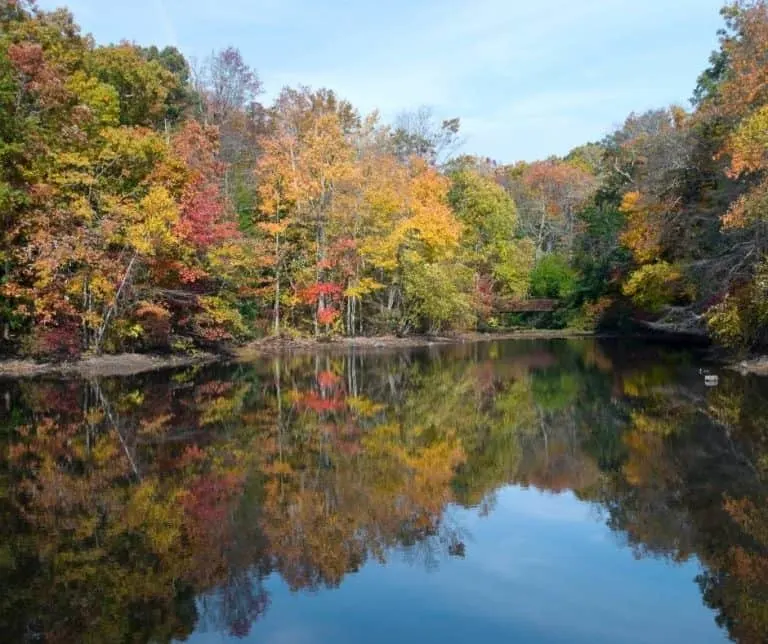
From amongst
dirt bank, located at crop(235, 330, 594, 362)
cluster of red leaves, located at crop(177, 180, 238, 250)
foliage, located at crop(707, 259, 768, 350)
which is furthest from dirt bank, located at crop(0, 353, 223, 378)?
foliage, located at crop(707, 259, 768, 350)

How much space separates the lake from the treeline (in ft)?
26.3

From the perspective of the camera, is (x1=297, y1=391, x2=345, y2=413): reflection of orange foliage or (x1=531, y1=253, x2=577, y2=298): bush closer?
(x1=297, y1=391, x2=345, y2=413): reflection of orange foliage

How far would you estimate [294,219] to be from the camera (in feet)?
121

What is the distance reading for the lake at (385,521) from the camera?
6574 mm

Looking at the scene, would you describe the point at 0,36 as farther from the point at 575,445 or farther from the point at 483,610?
the point at 483,610

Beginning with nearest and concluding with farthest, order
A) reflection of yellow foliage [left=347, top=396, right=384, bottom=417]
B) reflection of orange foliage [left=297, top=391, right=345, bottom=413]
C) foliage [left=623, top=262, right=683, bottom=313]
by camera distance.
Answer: reflection of yellow foliage [left=347, top=396, right=384, bottom=417], reflection of orange foliage [left=297, top=391, right=345, bottom=413], foliage [left=623, top=262, right=683, bottom=313]

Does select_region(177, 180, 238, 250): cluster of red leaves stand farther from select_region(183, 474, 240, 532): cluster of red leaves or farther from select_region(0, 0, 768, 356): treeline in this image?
select_region(183, 474, 240, 532): cluster of red leaves

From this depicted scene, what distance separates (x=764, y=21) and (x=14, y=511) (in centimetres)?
2380

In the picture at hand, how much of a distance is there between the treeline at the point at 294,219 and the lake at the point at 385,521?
8025mm

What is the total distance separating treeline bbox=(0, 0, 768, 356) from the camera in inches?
950

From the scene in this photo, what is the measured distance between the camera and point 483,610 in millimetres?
6789

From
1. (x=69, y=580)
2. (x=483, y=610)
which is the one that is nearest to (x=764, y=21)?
(x=483, y=610)

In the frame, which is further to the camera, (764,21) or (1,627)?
(764,21)

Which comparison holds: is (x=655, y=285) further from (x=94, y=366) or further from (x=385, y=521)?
(x=385, y=521)
